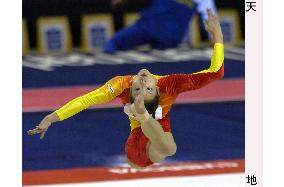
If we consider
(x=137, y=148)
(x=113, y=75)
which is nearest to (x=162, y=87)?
(x=137, y=148)

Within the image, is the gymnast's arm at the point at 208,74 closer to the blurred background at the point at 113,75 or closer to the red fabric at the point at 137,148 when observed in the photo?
the blurred background at the point at 113,75

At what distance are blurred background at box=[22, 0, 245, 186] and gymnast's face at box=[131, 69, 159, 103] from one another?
0.75m

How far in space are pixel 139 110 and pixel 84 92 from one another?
753 cm

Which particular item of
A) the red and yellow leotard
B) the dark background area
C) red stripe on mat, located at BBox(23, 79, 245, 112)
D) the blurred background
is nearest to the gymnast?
the red and yellow leotard

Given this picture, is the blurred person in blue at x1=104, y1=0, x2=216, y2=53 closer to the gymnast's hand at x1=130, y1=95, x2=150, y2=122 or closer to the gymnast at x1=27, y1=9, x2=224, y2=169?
the gymnast at x1=27, y1=9, x2=224, y2=169

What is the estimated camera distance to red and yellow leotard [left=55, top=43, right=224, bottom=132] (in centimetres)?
702

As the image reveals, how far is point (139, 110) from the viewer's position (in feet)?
21.8

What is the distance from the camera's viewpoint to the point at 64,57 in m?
17.8

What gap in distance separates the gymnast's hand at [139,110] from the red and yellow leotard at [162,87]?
23 centimetres

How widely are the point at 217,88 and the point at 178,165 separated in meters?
4.61

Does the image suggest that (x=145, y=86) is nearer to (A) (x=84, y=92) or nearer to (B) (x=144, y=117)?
(B) (x=144, y=117)

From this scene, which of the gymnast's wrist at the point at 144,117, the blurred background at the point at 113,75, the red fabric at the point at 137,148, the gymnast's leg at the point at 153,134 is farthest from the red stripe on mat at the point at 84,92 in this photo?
the gymnast's wrist at the point at 144,117

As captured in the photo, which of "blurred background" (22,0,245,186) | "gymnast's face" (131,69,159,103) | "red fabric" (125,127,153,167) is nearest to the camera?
"gymnast's face" (131,69,159,103)

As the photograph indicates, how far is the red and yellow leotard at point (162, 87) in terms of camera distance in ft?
23.0
